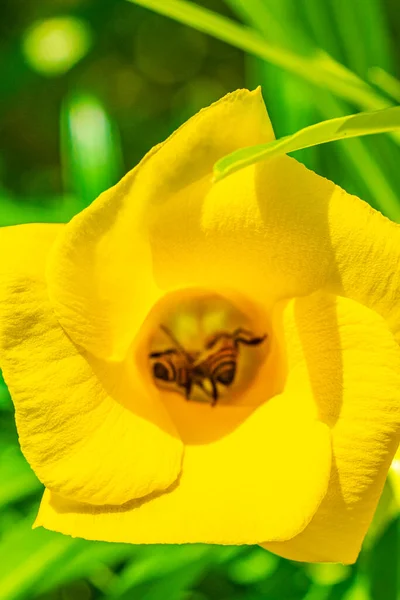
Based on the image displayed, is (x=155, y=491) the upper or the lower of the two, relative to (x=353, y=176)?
lower

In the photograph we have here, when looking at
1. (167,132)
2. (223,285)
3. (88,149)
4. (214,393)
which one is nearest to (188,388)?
(214,393)

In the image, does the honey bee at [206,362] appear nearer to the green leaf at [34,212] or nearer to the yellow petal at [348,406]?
the yellow petal at [348,406]

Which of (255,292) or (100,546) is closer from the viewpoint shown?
(255,292)

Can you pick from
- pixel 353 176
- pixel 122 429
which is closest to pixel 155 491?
pixel 122 429

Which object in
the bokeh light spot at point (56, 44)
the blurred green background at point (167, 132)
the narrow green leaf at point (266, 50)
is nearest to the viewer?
the narrow green leaf at point (266, 50)

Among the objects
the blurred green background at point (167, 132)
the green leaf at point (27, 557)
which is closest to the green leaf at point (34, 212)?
the blurred green background at point (167, 132)

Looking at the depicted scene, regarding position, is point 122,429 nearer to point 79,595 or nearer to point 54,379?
point 54,379

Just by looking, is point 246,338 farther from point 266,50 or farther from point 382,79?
point 382,79

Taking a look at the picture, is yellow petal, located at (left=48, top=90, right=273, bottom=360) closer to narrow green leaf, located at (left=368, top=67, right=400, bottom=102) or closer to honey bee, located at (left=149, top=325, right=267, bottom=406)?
honey bee, located at (left=149, top=325, right=267, bottom=406)
